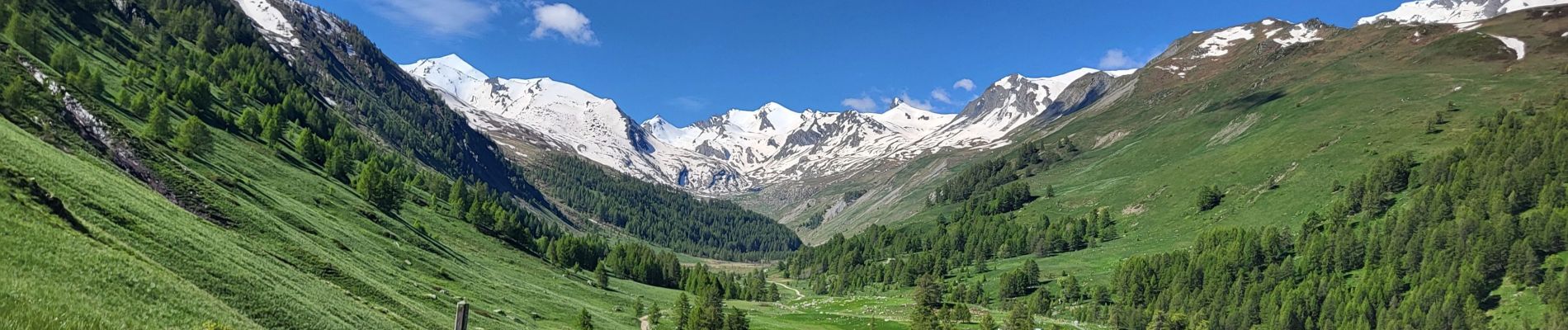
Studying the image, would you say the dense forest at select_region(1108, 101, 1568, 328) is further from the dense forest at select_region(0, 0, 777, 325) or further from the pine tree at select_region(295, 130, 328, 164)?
the pine tree at select_region(295, 130, 328, 164)

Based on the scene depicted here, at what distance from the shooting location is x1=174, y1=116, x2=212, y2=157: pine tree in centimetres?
9038

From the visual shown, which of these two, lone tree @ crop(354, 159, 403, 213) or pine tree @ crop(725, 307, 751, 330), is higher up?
lone tree @ crop(354, 159, 403, 213)

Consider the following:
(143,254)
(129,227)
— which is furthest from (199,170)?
(143,254)

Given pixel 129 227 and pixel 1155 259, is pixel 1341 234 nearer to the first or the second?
pixel 1155 259

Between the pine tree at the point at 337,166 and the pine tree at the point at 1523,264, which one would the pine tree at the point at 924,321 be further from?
the pine tree at the point at 337,166

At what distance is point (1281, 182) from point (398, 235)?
199589 mm

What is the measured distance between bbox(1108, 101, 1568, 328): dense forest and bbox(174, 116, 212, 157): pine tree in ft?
459

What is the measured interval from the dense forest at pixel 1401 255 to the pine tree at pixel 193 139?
13996 centimetres

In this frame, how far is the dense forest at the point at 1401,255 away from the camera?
114 metres

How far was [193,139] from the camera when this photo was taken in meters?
93.5

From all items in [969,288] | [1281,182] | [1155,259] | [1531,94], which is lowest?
[969,288]

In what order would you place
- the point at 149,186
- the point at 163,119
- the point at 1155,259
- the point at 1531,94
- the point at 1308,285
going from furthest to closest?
1. the point at 1531,94
2. the point at 1155,259
3. the point at 1308,285
4. the point at 163,119
5. the point at 149,186

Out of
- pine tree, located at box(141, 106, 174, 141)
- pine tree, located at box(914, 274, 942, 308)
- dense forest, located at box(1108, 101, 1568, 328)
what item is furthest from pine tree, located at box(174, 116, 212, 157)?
dense forest, located at box(1108, 101, 1568, 328)

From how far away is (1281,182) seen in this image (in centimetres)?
19300
